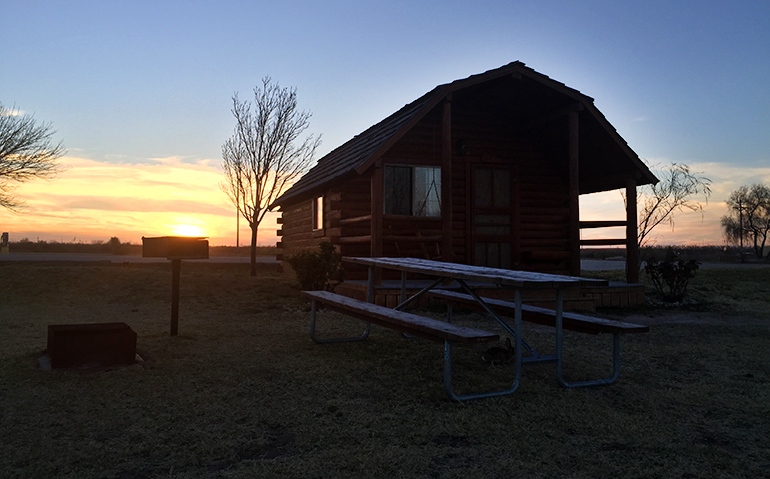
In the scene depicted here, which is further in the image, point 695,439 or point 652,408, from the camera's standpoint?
point 652,408

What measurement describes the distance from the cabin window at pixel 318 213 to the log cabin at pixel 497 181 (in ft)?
0.92

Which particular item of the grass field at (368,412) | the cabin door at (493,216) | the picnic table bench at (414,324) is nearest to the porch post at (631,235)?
the cabin door at (493,216)

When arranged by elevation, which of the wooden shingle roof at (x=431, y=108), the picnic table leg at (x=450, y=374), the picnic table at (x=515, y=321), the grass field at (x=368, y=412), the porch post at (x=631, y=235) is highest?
the wooden shingle roof at (x=431, y=108)

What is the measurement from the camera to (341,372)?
17.8ft

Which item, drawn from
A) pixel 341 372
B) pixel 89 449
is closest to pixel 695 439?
pixel 341 372

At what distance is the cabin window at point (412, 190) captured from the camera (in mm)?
12375

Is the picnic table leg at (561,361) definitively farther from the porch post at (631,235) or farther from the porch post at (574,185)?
the porch post at (631,235)

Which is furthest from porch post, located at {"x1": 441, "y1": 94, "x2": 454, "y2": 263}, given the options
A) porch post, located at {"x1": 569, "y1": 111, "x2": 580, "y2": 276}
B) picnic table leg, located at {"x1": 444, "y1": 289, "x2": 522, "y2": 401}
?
picnic table leg, located at {"x1": 444, "y1": 289, "x2": 522, "y2": 401}

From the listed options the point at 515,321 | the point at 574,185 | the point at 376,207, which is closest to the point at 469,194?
the point at 574,185

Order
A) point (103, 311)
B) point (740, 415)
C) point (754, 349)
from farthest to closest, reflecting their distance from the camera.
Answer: point (103, 311)
point (754, 349)
point (740, 415)

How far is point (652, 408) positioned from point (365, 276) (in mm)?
8790

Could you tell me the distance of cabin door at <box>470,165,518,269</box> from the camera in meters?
12.9

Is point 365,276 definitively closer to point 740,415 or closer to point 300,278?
point 300,278

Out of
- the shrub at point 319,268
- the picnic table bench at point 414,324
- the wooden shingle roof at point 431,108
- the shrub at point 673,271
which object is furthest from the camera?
the shrub at point 673,271
